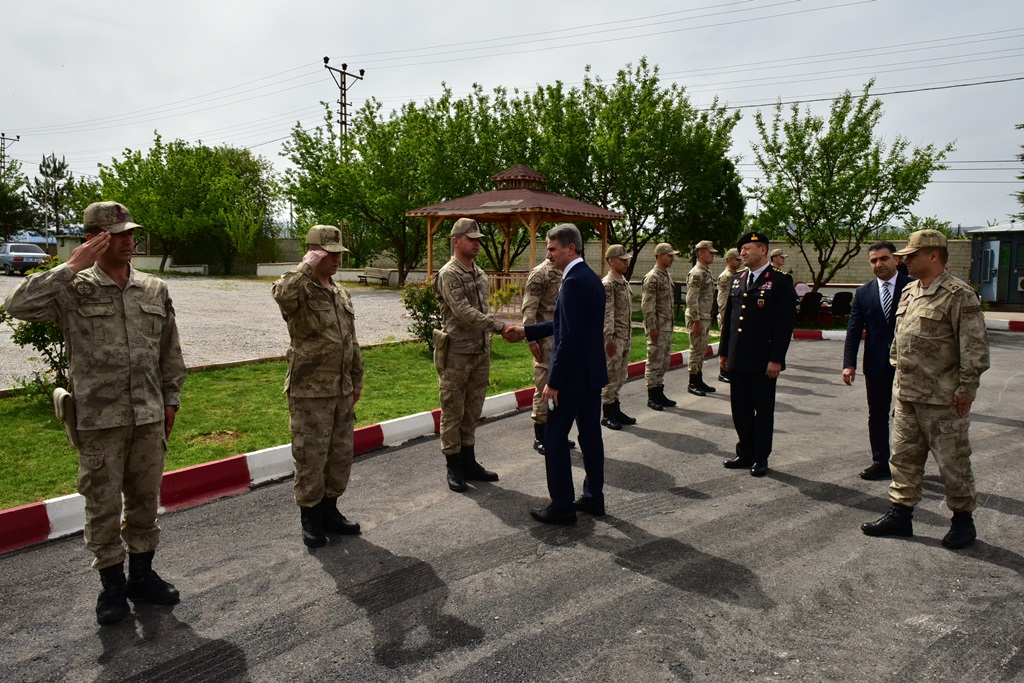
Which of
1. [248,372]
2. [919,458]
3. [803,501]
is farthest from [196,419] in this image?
[919,458]

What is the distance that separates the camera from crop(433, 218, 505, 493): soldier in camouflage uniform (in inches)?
203

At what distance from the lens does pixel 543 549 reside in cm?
405

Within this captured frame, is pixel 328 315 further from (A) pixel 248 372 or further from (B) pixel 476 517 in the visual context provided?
(A) pixel 248 372

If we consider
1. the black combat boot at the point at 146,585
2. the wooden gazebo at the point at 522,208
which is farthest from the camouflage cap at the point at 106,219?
the wooden gazebo at the point at 522,208

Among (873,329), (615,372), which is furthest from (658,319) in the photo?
(873,329)

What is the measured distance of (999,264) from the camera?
21.3 m

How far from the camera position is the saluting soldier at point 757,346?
556cm

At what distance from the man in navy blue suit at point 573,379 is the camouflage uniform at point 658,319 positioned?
12.5 ft

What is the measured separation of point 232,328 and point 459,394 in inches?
368

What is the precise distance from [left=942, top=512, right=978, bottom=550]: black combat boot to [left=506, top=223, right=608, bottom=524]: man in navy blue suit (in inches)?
80.2

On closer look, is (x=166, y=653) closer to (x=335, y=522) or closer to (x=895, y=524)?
(x=335, y=522)

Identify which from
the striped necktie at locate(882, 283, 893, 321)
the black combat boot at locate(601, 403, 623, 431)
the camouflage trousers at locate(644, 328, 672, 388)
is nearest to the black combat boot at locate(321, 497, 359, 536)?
the black combat boot at locate(601, 403, 623, 431)

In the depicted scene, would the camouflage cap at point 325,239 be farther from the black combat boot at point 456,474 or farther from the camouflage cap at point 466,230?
the black combat boot at point 456,474

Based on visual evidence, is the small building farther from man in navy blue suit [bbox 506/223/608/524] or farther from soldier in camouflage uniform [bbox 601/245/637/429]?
man in navy blue suit [bbox 506/223/608/524]
